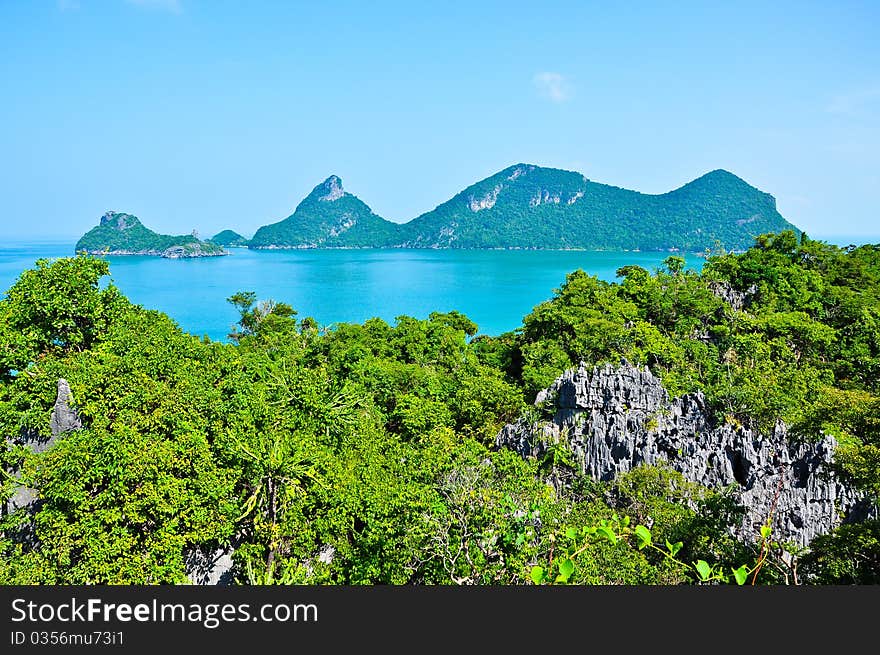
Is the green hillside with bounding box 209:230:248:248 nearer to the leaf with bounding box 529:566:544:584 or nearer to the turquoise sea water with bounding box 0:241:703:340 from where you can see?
the turquoise sea water with bounding box 0:241:703:340

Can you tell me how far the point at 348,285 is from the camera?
223 feet

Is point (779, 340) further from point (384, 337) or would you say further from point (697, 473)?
point (384, 337)

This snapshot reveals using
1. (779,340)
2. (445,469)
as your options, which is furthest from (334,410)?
(779,340)

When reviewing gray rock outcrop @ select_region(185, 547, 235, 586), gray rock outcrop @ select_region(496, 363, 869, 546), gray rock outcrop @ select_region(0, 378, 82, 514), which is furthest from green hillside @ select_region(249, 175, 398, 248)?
gray rock outcrop @ select_region(185, 547, 235, 586)

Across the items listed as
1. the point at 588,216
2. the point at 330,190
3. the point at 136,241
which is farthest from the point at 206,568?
the point at 330,190

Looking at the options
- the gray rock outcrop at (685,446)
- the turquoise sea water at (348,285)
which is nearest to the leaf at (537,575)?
the gray rock outcrop at (685,446)

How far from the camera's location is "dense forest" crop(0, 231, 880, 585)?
268 inches

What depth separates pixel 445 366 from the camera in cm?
1908

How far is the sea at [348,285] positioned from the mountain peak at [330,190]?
59.4 meters

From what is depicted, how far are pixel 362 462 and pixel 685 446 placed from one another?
7.27 m

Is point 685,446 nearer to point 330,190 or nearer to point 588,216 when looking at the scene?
point 588,216

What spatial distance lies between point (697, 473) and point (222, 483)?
9.44 metres

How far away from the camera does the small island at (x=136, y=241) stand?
108562mm

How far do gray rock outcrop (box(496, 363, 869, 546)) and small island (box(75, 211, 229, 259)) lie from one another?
106 m
